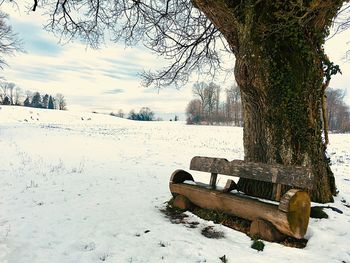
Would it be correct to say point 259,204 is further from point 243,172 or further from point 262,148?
point 262,148

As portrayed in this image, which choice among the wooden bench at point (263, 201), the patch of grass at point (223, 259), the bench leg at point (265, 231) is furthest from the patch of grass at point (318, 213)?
the patch of grass at point (223, 259)

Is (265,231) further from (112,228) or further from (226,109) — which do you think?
(226,109)

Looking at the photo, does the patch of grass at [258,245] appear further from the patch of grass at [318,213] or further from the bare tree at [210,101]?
the bare tree at [210,101]

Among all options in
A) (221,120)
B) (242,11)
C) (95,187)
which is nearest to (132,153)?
(95,187)

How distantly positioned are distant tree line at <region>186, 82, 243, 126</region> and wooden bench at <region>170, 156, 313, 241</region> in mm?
66784

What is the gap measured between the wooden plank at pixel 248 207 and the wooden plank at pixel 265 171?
1.03ft

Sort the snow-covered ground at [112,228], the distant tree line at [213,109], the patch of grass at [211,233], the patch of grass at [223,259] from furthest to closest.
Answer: the distant tree line at [213,109] → the patch of grass at [211,233] → the snow-covered ground at [112,228] → the patch of grass at [223,259]

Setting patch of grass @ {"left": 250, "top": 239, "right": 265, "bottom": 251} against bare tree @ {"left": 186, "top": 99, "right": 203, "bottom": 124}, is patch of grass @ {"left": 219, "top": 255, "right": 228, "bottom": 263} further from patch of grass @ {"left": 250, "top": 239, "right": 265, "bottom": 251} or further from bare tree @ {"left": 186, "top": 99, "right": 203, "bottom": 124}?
bare tree @ {"left": 186, "top": 99, "right": 203, "bottom": 124}

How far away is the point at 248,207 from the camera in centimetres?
496

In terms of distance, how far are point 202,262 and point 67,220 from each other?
2723 millimetres

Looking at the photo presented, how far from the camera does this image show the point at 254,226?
15.6ft

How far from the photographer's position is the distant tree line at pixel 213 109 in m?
79.6

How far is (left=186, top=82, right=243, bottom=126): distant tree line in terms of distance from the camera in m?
79.6

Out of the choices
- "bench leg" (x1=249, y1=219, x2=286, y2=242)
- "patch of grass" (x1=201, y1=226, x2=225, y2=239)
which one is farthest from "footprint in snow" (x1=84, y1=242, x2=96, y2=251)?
"bench leg" (x1=249, y1=219, x2=286, y2=242)
